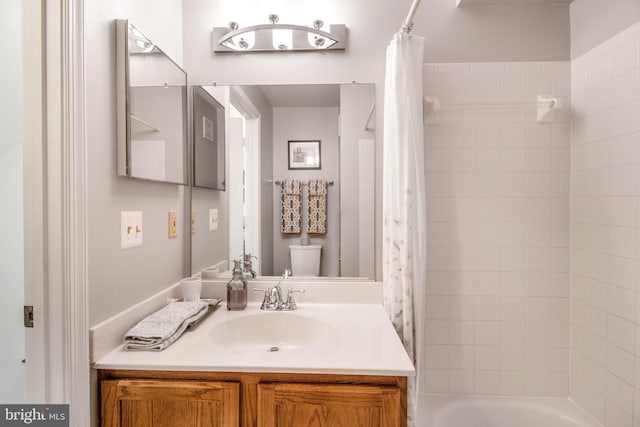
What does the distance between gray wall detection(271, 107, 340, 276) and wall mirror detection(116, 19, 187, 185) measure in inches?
16.3

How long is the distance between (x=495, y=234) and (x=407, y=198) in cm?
57

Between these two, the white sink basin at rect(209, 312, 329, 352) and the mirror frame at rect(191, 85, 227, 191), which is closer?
the white sink basin at rect(209, 312, 329, 352)

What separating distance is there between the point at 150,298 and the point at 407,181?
107 centimetres

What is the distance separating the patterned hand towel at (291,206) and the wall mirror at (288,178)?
1 centimetres

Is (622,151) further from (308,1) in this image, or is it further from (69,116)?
(69,116)

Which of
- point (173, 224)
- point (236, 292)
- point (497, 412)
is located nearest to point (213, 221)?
point (173, 224)

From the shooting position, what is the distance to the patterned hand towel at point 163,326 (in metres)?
1.14

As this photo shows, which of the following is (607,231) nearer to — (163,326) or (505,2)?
(505,2)

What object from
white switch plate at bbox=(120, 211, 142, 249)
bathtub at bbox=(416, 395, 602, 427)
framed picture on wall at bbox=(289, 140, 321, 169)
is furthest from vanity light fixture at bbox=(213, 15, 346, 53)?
bathtub at bbox=(416, 395, 602, 427)

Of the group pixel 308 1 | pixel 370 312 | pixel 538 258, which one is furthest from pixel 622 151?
pixel 308 1

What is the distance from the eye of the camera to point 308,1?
165 cm

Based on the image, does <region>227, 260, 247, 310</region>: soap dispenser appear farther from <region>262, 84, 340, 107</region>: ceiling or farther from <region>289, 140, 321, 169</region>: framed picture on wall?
<region>262, 84, 340, 107</region>: ceiling

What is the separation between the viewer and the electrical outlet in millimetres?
1527

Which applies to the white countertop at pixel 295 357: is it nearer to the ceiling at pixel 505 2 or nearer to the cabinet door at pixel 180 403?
the cabinet door at pixel 180 403
